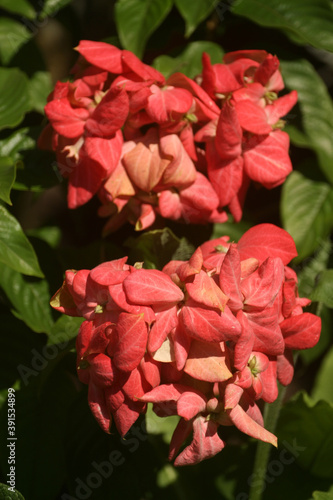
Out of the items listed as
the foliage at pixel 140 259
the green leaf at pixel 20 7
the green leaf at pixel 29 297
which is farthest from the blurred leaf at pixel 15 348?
the green leaf at pixel 20 7

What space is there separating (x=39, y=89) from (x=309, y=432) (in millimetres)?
839

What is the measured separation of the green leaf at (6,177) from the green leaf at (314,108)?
1.82 ft

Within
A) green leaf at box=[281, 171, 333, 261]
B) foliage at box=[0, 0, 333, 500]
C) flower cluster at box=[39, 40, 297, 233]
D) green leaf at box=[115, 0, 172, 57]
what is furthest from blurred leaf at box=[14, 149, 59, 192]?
green leaf at box=[281, 171, 333, 261]

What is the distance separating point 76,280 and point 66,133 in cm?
23

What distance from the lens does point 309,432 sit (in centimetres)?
108

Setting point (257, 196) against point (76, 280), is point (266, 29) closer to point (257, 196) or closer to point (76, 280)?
point (257, 196)

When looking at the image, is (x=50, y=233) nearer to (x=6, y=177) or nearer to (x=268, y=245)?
(x=6, y=177)

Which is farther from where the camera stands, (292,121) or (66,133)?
(292,121)

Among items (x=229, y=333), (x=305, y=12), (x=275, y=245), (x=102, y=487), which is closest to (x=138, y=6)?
(x=305, y=12)

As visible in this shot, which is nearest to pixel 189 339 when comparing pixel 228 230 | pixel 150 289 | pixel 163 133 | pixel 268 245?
pixel 150 289

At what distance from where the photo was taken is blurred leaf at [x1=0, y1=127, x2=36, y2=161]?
1.04 meters

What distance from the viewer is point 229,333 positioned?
0.68m

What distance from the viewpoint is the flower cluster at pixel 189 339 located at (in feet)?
2.24

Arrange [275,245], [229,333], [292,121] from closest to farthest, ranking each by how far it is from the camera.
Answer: [229,333]
[275,245]
[292,121]
